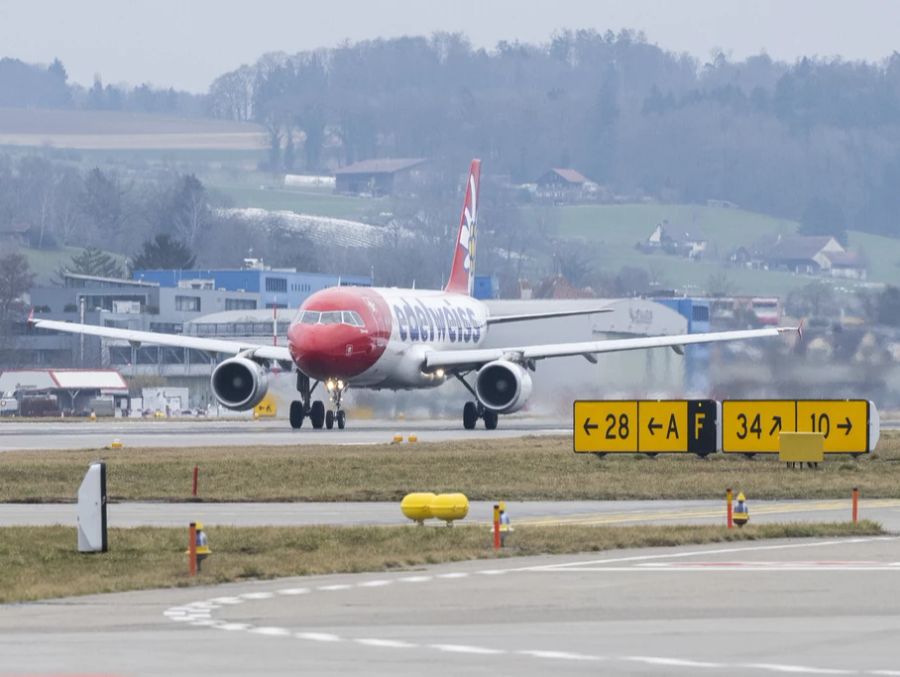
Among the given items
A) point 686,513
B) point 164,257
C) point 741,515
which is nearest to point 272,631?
point 741,515

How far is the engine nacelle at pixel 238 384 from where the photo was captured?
241 feet

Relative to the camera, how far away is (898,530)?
108ft

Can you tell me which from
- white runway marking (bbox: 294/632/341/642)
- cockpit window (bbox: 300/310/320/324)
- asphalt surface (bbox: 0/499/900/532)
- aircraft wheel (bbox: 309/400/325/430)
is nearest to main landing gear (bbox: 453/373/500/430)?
aircraft wheel (bbox: 309/400/325/430)

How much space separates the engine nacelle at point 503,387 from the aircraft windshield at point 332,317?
16.5 ft

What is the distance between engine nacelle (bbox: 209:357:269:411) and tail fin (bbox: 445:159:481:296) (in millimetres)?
19225

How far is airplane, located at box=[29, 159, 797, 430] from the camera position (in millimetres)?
71000

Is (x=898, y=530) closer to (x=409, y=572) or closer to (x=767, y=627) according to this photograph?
(x=409, y=572)

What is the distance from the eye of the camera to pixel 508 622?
21.8 metres

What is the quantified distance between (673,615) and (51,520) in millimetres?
16054

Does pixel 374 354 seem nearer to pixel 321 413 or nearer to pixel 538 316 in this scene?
pixel 321 413

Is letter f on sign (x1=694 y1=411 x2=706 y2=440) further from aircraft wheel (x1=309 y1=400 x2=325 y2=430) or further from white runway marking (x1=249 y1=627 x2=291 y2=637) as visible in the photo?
white runway marking (x1=249 y1=627 x2=291 y2=637)

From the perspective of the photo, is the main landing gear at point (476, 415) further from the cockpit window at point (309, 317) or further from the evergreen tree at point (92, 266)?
the evergreen tree at point (92, 266)

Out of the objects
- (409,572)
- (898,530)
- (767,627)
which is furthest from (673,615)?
(898,530)

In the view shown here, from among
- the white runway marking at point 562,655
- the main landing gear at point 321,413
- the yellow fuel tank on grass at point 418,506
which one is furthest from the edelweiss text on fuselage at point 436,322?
the white runway marking at point 562,655
